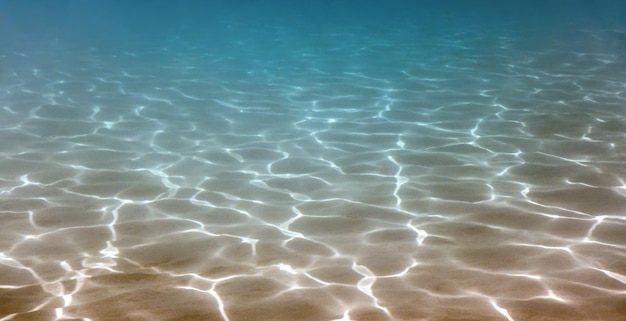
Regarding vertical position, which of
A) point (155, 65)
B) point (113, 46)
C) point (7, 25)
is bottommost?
point (155, 65)

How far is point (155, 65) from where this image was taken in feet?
44.3

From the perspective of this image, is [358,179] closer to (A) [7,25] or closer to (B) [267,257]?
(B) [267,257]

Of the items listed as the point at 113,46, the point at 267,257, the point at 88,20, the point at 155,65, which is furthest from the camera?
the point at 88,20

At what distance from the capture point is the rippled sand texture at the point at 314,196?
4027 mm

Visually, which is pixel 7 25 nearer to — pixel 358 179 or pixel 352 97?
pixel 352 97

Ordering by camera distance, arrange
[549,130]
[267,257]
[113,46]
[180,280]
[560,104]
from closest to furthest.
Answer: [180,280], [267,257], [549,130], [560,104], [113,46]

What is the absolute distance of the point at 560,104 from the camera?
9516 millimetres

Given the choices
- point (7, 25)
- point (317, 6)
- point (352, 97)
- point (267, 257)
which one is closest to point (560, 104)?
point (352, 97)

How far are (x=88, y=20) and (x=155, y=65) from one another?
35.5ft

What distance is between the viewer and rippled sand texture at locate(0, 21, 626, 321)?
403 cm

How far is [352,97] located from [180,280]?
6.64m

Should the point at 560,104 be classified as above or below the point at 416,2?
below

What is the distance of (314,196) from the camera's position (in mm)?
6027

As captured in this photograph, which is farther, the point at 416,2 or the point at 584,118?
the point at 416,2
